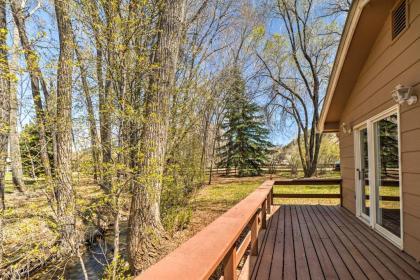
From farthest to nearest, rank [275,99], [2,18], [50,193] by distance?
[275,99] < [2,18] < [50,193]

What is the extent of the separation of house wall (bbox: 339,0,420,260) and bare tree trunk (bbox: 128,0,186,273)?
328 cm

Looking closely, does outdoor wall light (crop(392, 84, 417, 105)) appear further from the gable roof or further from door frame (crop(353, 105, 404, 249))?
the gable roof

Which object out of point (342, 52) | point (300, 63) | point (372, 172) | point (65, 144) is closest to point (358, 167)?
point (372, 172)

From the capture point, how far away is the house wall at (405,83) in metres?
2.77

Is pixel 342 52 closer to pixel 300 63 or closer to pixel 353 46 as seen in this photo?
pixel 353 46

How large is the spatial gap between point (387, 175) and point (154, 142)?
3532 millimetres

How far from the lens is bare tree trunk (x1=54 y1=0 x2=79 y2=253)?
3430mm

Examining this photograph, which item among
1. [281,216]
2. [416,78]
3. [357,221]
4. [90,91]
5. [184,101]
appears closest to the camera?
[416,78]

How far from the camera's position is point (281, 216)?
214 inches

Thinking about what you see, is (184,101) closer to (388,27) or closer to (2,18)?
(2,18)

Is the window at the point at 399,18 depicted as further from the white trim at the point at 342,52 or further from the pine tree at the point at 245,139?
the pine tree at the point at 245,139

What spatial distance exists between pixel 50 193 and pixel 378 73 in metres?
5.02

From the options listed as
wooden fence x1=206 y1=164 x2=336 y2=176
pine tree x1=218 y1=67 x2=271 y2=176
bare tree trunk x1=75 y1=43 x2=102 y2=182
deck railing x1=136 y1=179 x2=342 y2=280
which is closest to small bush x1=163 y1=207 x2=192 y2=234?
bare tree trunk x1=75 y1=43 x2=102 y2=182

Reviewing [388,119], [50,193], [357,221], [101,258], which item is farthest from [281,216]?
[50,193]
